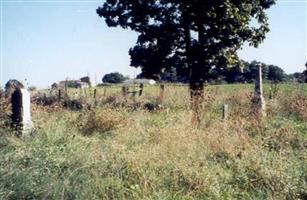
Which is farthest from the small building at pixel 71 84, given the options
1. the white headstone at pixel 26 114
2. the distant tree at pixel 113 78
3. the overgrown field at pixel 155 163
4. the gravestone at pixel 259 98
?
the distant tree at pixel 113 78

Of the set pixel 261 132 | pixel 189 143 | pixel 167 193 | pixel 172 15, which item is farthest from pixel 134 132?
pixel 172 15

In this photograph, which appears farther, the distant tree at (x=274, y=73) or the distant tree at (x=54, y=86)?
the distant tree at (x=274, y=73)

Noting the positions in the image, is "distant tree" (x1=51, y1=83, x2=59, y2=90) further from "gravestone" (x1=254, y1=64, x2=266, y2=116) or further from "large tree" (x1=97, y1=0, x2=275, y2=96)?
"gravestone" (x1=254, y1=64, x2=266, y2=116)

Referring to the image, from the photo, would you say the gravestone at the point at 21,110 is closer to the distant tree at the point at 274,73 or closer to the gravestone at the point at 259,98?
the gravestone at the point at 259,98

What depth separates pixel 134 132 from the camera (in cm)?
946

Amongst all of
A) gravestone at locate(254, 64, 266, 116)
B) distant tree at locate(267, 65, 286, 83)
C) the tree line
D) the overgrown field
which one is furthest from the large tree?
distant tree at locate(267, 65, 286, 83)

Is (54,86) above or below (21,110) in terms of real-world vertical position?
above

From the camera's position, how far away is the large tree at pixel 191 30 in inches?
766

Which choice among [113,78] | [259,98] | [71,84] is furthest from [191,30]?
[113,78]

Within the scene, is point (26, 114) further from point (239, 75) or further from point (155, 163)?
point (239, 75)

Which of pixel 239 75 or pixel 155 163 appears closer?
pixel 155 163

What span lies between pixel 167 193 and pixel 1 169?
2053mm

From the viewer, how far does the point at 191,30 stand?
20484 mm

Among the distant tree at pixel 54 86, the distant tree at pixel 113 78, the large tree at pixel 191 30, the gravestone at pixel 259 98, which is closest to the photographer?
the gravestone at pixel 259 98
